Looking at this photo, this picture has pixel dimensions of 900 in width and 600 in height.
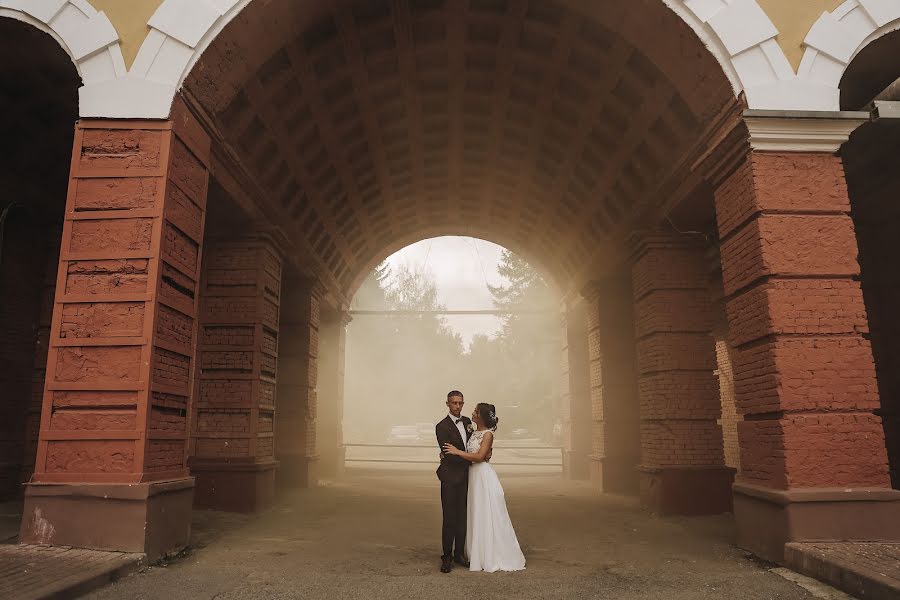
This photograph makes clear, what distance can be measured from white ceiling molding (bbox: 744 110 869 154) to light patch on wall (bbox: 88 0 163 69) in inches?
292

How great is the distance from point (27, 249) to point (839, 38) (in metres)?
13.1

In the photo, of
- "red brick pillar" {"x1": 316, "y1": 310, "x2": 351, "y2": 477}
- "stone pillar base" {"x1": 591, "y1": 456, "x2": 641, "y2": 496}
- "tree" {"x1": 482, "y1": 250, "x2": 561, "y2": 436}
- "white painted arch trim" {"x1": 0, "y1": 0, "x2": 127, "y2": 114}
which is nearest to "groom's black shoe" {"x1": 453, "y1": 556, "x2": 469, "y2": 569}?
"white painted arch trim" {"x1": 0, "y1": 0, "x2": 127, "y2": 114}

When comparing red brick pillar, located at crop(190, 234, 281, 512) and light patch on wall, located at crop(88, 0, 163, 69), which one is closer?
light patch on wall, located at crop(88, 0, 163, 69)

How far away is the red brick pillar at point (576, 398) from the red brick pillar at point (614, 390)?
7.01 feet

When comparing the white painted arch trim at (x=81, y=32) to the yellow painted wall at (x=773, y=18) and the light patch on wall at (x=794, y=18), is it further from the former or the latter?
the light patch on wall at (x=794, y=18)

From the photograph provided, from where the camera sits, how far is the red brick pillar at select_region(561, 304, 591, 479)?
1759 centimetres

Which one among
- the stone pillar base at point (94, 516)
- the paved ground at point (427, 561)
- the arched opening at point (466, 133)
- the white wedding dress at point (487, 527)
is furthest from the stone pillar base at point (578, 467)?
the stone pillar base at point (94, 516)

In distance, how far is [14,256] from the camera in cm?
1091

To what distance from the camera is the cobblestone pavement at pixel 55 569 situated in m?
5.00

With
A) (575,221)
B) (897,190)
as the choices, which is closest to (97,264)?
(575,221)

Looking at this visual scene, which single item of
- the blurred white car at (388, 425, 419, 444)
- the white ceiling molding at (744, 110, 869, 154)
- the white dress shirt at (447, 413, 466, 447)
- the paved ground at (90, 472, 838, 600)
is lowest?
the paved ground at (90, 472, 838, 600)

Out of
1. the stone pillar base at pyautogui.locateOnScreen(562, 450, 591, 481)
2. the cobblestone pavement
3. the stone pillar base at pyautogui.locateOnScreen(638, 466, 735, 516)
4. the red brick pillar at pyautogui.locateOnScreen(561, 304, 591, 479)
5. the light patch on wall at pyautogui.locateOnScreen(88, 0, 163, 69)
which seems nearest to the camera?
the cobblestone pavement

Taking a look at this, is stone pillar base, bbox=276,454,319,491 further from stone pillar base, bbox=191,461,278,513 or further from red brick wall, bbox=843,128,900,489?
red brick wall, bbox=843,128,900,489

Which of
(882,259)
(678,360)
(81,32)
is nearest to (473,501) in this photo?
(678,360)
